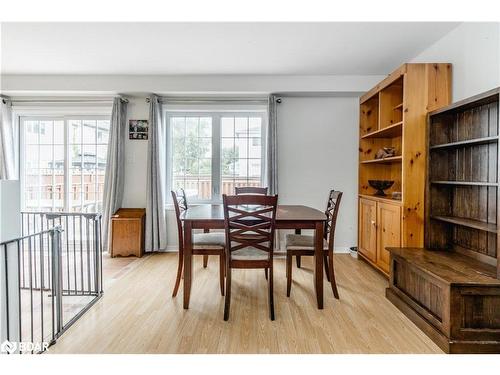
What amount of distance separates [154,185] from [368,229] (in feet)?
9.86

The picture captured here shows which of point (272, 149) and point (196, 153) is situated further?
point (196, 153)

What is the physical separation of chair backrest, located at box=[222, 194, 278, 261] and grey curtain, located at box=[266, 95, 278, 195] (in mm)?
1869

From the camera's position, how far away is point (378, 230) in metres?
3.50

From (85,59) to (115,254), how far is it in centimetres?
257

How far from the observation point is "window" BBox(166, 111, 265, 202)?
457 centimetres

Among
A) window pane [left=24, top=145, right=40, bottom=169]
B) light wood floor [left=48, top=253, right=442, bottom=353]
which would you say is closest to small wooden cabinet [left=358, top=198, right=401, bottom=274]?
light wood floor [left=48, top=253, right=442, bottom=353]

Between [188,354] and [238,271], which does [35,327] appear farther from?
[238,271]

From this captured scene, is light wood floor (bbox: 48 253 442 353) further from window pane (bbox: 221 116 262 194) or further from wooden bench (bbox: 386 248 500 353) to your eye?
window pane (bbox: 221 116 262 194)

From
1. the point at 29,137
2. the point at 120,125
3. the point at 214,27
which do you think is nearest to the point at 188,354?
the point at 214,27

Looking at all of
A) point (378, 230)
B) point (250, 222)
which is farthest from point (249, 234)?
point (378, 230)

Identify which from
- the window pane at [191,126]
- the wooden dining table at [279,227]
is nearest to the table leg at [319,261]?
the wooden dining table at [279,227]

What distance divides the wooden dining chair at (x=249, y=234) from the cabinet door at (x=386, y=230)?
1494 millimetres

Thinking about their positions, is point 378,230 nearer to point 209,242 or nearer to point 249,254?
point 249,254

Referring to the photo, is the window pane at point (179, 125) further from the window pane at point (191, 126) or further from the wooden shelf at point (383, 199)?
the wooden shelf at point (383, 199)
